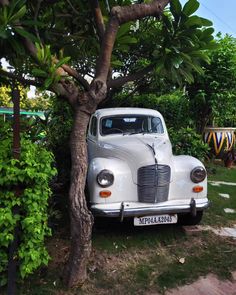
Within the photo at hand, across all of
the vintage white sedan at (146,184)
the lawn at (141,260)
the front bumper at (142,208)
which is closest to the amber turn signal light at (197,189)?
the vintage white sedan at (146,184)

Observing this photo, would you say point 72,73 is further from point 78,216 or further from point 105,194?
point 105,194

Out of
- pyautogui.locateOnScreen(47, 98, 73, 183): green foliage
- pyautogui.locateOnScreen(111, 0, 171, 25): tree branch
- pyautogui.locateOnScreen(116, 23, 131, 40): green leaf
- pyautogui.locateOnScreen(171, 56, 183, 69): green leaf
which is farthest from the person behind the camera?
pyautogui.locateOnScreen(47, 98, 73, 183): green foliage

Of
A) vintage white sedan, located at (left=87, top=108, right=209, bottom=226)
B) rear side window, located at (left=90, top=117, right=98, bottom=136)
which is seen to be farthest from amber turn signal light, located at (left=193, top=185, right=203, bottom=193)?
rear side window, located at (left=90, top=117, right=98, bottom=136)

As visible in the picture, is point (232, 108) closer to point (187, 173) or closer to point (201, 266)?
point (187, 173)

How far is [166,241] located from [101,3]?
3.36 m

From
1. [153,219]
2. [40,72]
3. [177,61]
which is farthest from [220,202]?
[40,72]

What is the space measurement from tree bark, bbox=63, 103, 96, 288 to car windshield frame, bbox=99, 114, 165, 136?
7.29 ft

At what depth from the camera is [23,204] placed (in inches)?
134

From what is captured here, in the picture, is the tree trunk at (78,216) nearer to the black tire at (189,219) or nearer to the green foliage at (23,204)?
the green foliage at (23,204)

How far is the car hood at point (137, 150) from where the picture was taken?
4816mm

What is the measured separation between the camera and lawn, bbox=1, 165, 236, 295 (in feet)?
12.4

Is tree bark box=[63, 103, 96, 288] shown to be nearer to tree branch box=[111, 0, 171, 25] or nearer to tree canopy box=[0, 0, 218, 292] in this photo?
tree canopy box=[0, 0, 218, 292]

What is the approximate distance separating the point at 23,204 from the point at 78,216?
23.4 inches

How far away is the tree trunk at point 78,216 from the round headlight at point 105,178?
2.74 ft
